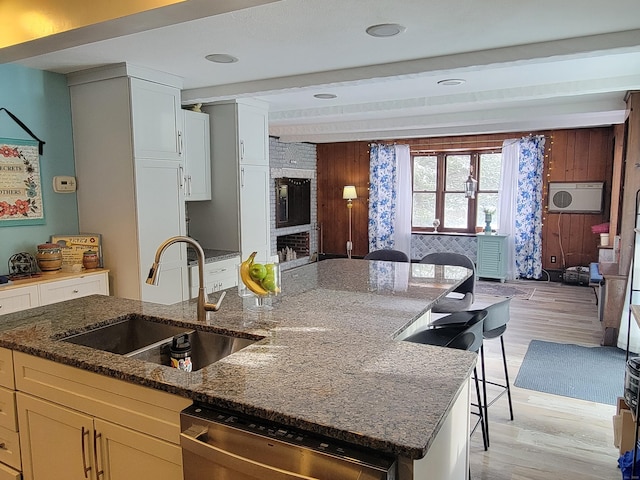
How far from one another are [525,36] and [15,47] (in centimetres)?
292

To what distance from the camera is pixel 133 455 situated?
150cm

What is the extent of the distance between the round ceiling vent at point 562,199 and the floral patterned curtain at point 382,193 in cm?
271

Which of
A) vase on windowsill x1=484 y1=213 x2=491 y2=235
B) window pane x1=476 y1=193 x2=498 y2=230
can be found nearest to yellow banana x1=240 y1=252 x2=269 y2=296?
vase on windowsill x1=484 y1=213 x2=491 y2=235

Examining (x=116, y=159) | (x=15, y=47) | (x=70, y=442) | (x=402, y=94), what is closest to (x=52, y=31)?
(x=15, y=47)

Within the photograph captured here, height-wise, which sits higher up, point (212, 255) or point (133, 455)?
point (212, 255)

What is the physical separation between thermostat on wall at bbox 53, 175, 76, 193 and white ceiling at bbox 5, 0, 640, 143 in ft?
2.76

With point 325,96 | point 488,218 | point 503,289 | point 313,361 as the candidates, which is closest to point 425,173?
point 488,218

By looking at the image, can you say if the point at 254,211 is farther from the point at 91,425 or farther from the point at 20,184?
the point at 91,425

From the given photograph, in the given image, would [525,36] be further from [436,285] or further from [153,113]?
[153,113]

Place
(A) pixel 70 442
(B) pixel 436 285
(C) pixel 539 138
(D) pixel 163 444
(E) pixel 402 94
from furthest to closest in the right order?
(C) pixel 539 138, (E) pixel 402 94, (B) pixel 436 285, (A) pixel 70 442, (D) pixel 163 444

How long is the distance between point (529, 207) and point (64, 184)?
667cm

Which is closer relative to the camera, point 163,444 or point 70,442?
point 163,444

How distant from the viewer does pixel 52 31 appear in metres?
2.31

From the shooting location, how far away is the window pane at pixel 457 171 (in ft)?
27.1
